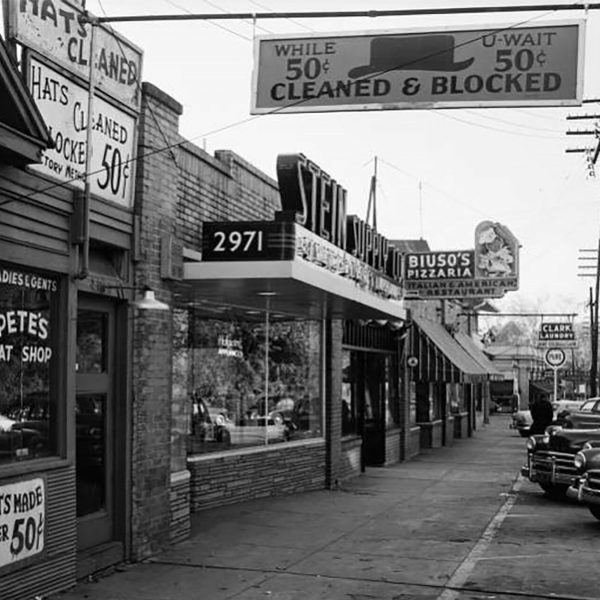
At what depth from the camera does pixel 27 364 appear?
7.75 metres

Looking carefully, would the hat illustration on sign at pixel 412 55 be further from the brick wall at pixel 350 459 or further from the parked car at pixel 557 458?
the brick wall at pixel 350 459

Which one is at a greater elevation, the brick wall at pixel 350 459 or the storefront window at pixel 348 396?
the storefront window at pixel 348 396

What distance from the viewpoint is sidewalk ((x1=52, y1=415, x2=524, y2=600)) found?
27.4 ft

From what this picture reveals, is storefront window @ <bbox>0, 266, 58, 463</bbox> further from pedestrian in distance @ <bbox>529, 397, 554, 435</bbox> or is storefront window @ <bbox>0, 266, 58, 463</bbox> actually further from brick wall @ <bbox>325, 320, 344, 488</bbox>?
pedestrian in distance @ <bbox>529, 397, 554, 435</bbox>

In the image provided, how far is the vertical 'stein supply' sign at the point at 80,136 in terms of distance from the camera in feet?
25.5

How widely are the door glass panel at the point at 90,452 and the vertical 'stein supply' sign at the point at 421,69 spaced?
124 inches

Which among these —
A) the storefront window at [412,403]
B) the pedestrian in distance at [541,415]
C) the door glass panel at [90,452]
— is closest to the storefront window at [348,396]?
the pedestrian in distance at [541,415]

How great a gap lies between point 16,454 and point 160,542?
268cm

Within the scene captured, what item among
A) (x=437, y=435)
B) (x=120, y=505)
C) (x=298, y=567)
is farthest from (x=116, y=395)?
(x=437, y=435)

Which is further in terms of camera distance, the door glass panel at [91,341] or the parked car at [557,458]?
the parked car at [557,458]

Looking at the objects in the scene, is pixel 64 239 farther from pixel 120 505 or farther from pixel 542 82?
pixel 542 82

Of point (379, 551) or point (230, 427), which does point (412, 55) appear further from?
point (230, 427)

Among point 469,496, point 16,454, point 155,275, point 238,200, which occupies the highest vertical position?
point 238,200

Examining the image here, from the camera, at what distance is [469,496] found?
15727 millimetres
